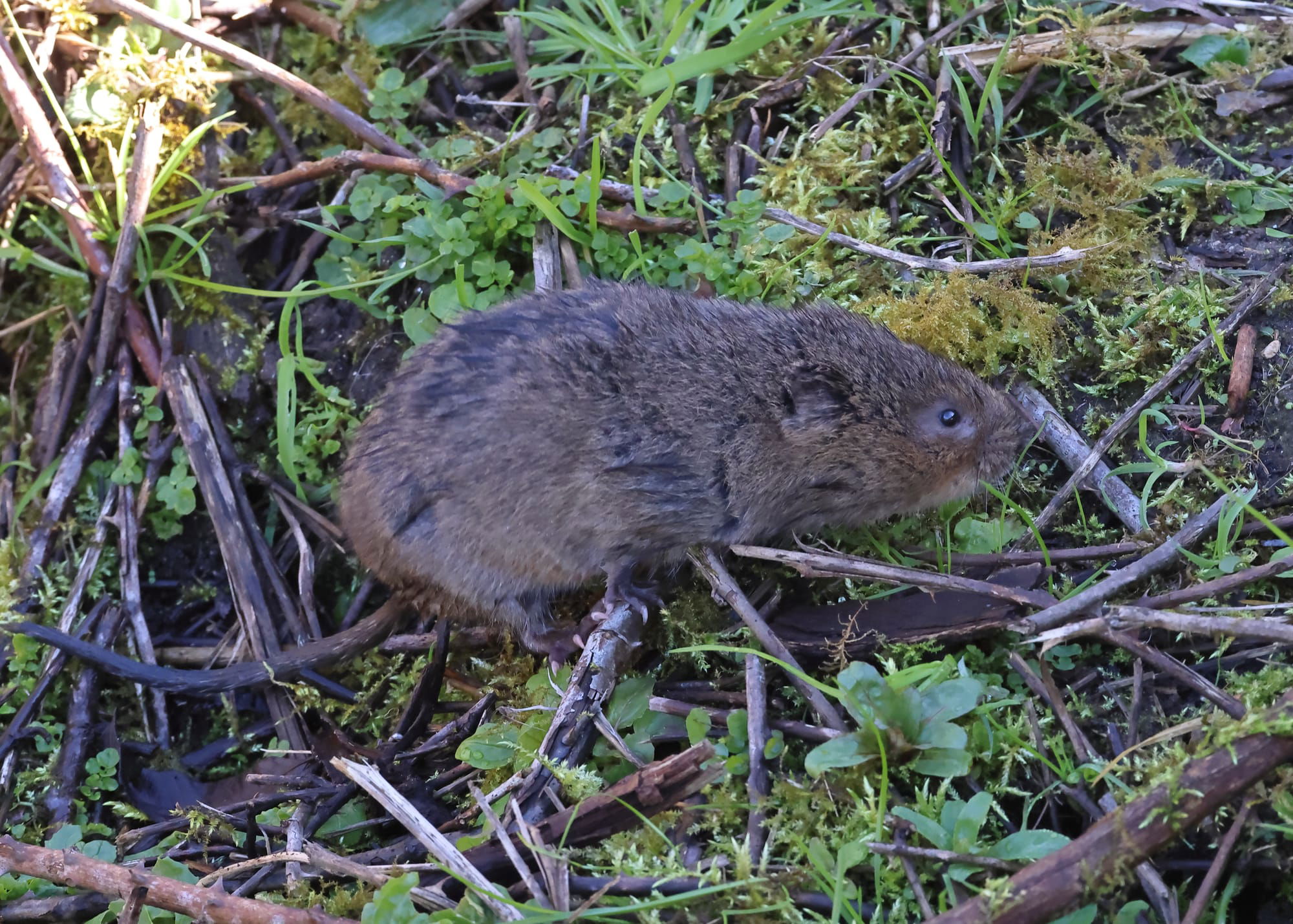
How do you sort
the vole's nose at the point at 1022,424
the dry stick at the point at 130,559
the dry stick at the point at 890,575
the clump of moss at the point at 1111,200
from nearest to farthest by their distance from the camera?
the dry stick at the point at 890,575 → the vole's nose at the point at 1022,424 → the clump of moss at the point at 1111,200 → the dry stick at the point at 130,559

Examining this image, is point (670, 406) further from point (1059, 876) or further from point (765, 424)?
point (1059, 876)

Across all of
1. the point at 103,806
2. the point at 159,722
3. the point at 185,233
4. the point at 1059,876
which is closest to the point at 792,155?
the point at 185,233

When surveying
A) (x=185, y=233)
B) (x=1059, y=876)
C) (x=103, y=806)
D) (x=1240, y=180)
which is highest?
(x=185, y=233)

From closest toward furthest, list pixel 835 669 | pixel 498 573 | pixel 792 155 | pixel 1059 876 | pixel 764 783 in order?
1. pixel 1059 876
2. pixel 764 783
3. pixel 835 669
4. pixel 498 573
5. pixel 792 155

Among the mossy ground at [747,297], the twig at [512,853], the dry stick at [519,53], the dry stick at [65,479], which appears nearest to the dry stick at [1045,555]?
the mossy ground at [747,297]

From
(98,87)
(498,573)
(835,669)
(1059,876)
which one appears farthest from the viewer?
(98,87)

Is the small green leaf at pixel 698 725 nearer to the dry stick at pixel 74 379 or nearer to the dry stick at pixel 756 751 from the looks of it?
the dry stick at pixel 756 751
